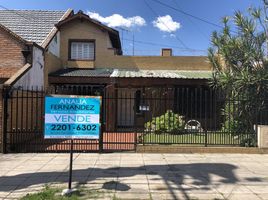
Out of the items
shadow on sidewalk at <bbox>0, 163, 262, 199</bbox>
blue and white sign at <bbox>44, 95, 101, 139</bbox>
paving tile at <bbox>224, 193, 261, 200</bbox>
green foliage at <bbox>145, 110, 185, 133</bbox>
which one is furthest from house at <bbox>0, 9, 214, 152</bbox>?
paving tile at <bbox>224, 193, 261, 200</bbox>

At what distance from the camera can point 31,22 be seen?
22.6 m

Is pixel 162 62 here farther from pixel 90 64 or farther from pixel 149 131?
pixel 149 131

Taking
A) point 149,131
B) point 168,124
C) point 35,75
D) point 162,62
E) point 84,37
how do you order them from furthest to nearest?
point 162,62 < point 84,37 < point 35,75 < point 168,124 < point 149,131

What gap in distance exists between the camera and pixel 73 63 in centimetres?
2319

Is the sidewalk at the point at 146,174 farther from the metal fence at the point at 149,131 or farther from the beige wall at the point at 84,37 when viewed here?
the beige wall at the point at 84,37

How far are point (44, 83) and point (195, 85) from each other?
24.6 ft

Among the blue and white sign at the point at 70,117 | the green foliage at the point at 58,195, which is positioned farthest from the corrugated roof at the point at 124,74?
the green foliage at the point at 58,195

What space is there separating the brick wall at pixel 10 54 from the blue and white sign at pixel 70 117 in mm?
8008

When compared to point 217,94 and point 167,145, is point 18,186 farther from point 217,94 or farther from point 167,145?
point 217,94

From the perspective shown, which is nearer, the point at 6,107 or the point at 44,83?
the point at 6,107

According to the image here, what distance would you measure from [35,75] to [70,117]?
941 centimetres

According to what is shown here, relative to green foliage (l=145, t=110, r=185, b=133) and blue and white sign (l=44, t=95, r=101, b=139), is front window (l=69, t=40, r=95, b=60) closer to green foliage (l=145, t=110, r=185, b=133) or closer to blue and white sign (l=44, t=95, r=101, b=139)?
green foliage (l=145, t=110, r=185, b=133)

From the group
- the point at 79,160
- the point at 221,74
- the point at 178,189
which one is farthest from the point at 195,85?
the point at 178,189

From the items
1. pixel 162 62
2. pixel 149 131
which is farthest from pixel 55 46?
pixel 149 131
